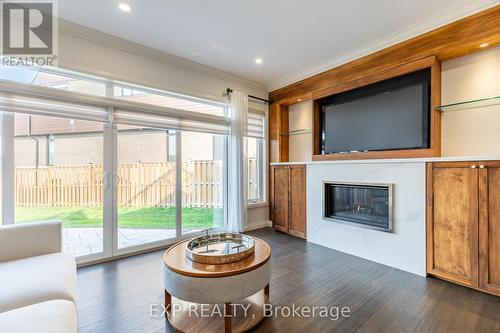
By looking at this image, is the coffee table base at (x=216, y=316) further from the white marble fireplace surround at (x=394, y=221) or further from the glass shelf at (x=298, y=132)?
the glass shelf at (x=298, y=132)

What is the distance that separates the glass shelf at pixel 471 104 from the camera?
237 centimetres

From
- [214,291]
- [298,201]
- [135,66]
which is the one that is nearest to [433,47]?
[298,201]

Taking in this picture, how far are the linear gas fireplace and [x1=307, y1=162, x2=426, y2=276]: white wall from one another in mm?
68

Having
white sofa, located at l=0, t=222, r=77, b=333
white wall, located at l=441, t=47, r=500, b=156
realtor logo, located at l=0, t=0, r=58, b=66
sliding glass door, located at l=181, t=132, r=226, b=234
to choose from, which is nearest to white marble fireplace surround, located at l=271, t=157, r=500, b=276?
white wall, located at l=441, t=47, r=500, b=156

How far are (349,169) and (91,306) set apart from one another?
3.13m

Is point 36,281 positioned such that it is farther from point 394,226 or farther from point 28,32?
point 394,226

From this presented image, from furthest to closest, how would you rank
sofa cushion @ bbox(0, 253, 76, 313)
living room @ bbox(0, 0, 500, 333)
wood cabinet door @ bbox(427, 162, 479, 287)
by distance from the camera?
wood cabinet door @ bbox(427, 162, 479, 287) < living room @ bbox(0, 0, 500, 333) < sofa cushion @ bbox(0, 253, 76, 313)

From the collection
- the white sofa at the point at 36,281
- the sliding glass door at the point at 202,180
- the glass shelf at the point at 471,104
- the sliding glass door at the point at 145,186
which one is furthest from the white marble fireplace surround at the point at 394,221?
the white sofa at the point at 36,281

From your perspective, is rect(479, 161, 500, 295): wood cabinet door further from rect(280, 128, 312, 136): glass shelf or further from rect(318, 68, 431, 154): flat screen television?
rect(280, 128, 312, 136): glass shelf

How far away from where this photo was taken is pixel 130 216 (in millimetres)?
3141

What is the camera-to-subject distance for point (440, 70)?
2.69 metres

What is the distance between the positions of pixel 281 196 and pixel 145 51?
3.05 m

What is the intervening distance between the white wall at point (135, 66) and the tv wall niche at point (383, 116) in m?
1.66

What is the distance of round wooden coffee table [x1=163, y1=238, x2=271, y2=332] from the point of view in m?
1.53
